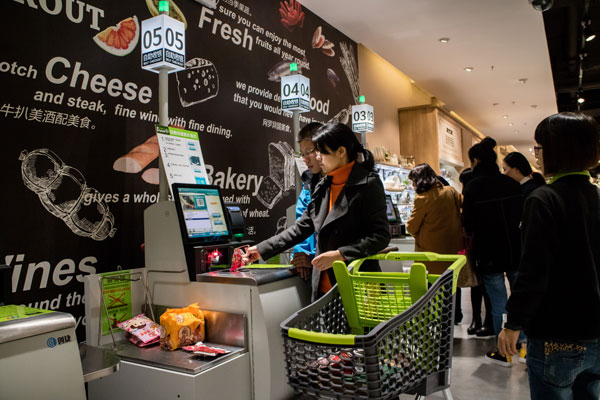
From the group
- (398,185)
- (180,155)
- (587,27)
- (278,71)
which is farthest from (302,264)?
(587,27)

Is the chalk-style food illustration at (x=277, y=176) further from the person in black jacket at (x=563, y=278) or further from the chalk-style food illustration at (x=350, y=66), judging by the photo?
the person in black jacket at (x=563, y=278)

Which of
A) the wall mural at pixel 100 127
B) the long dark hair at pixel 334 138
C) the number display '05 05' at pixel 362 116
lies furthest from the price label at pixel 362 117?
the long dark hair at pixel 334 138

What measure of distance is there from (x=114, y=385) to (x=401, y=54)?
6.22 m

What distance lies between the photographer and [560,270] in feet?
4.88

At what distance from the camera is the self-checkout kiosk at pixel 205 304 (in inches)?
87.0

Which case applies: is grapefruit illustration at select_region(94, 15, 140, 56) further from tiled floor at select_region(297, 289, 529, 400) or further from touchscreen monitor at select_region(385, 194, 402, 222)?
touchscreen monitor at select_region(385, 194, 402, 222)

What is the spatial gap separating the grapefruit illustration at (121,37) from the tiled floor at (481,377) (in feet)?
8.02

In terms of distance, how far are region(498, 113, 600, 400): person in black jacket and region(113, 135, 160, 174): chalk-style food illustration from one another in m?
2.48

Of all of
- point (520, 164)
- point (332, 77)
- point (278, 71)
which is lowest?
point (520, 164)

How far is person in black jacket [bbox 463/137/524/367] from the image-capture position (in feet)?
12.5

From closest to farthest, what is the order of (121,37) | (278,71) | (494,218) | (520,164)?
(121,37), (494,218), (520,164), (278,71)

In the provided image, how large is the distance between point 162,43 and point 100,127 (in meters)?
0.70

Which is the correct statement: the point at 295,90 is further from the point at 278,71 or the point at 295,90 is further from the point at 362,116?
the point at 362,116

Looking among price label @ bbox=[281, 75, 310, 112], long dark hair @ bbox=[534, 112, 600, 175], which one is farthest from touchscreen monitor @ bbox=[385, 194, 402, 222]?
long dark hair @ bbox=[534, 112, 600, 175]
